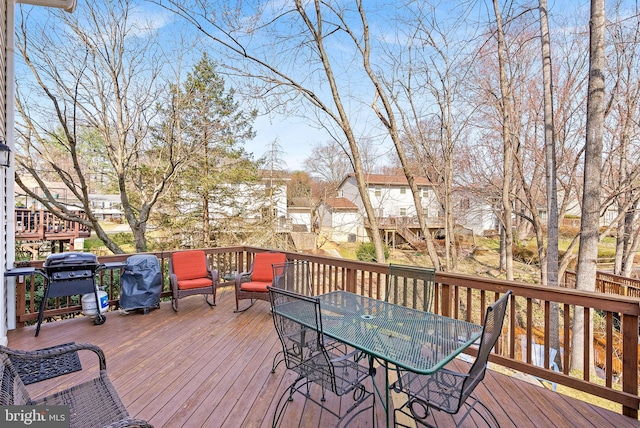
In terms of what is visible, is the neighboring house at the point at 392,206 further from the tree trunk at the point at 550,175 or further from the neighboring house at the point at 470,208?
the tree trunk at the point at 550,175

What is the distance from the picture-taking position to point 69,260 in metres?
3.70

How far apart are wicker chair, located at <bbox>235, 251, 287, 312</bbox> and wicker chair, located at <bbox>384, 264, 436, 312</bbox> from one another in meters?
2.01

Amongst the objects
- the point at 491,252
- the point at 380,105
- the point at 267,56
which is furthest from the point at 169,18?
the point at 491,252

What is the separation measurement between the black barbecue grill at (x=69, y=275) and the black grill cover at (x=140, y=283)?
1.43ft

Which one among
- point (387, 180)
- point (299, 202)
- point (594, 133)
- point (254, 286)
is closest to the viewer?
point (594, 133)

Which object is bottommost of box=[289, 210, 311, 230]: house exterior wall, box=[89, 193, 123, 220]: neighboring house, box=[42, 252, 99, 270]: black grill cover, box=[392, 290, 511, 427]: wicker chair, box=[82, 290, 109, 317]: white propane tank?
box=[82, 290, 109, 317]: white propane tank

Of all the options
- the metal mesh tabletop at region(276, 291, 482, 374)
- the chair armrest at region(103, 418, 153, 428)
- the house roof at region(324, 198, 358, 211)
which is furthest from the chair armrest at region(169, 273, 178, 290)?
the house roof at region(324, 198, 358, 211)

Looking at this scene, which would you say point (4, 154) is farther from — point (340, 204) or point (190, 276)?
point (340, 204)

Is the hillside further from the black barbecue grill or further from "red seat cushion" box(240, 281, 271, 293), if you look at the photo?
the black barbecue grill

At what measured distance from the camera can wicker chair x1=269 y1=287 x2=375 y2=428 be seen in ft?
6.55

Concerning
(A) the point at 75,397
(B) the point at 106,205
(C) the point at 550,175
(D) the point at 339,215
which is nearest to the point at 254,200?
(D) the point at 339,215

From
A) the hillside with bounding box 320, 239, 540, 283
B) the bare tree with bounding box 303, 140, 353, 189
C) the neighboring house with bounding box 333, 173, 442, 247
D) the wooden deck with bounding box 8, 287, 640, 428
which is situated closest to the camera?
the wooden deck with bounding box 8, 287, 640, 428

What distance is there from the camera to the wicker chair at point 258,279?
456 cm

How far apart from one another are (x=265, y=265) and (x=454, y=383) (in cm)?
340
